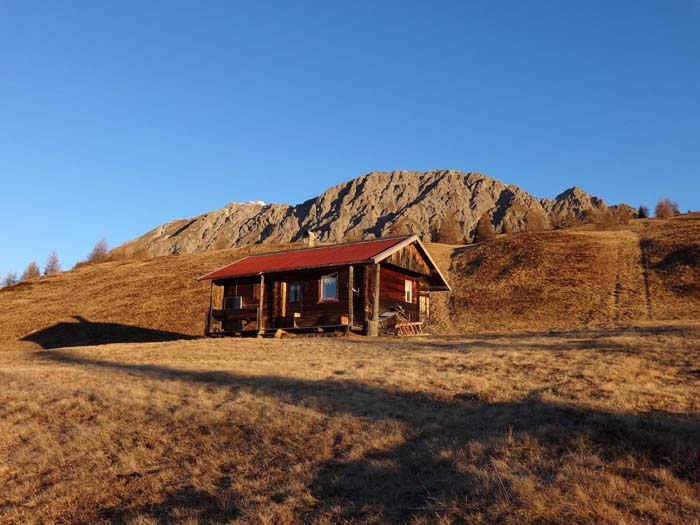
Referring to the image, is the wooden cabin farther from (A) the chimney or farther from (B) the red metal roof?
(A) the chimney

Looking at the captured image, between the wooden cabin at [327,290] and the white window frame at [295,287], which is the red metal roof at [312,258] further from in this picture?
the white window frame at [295,287]

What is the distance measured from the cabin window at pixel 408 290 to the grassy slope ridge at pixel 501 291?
756 cm

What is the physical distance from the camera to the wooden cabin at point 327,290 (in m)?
30.5

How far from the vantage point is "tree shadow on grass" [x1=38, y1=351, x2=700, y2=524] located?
23.0 ft

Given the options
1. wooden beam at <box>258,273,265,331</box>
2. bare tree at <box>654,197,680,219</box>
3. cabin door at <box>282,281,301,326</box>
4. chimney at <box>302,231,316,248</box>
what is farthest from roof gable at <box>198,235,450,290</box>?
bare tree at <box>654,197,680,219</box>

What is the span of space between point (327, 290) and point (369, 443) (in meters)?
22.7

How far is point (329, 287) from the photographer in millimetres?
31797

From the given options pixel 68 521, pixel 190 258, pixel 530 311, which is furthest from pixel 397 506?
pixel 190 258

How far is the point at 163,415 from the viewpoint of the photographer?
12.4 m

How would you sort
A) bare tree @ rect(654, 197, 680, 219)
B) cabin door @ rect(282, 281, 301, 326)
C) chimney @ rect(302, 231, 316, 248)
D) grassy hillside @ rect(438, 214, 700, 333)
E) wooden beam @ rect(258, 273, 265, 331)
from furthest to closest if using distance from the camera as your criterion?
bare tree @ rect(654, 197, 680, 219) → chimney @ rect(302, 231, 316, 248) → grassy hillside @ rect(438, 214, 700, 333) → wooden beam @ rect(258, 273, 265, 331) → cabin door @ rect(282, 281, 301, 326)

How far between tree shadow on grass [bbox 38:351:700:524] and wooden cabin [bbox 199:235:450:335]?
62.0 ft

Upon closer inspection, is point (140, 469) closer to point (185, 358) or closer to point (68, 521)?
point (68, 521)

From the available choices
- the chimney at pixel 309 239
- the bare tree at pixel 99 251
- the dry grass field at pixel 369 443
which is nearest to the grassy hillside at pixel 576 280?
the chimney at pixel 309 239

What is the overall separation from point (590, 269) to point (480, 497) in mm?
50401
